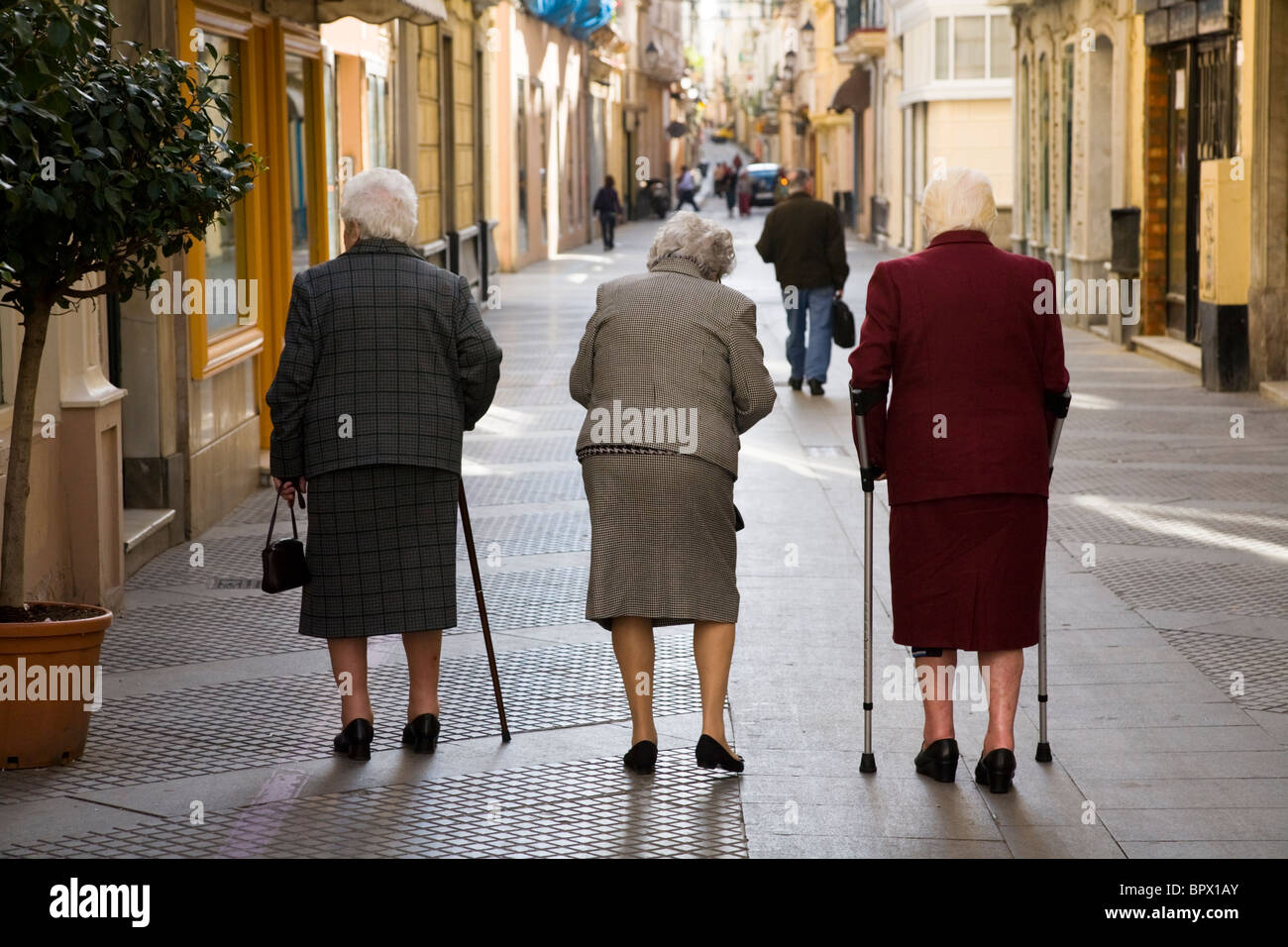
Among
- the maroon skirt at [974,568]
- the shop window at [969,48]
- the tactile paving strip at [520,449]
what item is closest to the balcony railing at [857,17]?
the shop window at [969,48]

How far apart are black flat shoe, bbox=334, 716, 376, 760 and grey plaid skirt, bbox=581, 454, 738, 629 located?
0.87 meters

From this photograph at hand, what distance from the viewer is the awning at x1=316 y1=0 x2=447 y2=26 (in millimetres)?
12453

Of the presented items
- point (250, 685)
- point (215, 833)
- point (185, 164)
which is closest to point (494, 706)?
point (250, 685)

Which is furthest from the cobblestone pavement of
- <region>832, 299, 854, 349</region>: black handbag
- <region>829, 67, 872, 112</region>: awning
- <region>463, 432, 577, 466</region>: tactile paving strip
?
<region>829, 67, 872, 112</region>: awning

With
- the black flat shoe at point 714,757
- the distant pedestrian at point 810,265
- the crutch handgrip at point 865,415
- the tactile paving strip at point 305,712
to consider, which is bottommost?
the tactile paving strip at point 305,712

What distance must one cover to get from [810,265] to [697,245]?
381 inches

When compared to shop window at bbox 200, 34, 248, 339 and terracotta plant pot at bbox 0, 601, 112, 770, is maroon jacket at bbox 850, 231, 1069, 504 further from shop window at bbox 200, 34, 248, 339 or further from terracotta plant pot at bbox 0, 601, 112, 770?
shop window at bbox 200, 34, 248, 339

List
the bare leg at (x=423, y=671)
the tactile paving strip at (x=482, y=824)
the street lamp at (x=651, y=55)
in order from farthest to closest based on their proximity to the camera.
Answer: the street lamp at (x=651, y=55) < the bare leg at (x=423, y=671) < the tactile paving strip at (x=482, y=824)

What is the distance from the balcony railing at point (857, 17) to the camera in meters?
42.8

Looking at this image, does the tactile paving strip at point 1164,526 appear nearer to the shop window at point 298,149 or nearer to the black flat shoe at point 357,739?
the black flat shoe at point 357,739

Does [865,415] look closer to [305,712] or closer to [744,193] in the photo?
[305,712]

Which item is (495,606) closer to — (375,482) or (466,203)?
(375,482)

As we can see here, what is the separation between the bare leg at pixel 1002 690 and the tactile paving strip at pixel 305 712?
130cm
